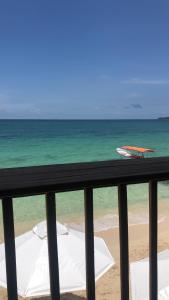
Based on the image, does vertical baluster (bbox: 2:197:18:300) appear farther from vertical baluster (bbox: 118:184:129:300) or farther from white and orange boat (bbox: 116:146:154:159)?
white and orange boat (bbox: 116:146:154:159)

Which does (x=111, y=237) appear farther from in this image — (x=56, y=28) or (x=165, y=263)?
(x=56, y=28)

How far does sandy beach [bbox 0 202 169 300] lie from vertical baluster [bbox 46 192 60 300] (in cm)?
512

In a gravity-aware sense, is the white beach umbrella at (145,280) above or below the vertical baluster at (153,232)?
below

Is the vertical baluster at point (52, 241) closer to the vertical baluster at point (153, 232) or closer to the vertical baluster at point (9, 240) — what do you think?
the vertical baluster at point (9, 240)

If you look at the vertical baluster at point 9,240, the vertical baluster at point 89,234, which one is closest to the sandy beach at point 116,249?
the vertical baluster at point 89,234

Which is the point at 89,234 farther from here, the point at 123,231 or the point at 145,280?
the point at 145,280

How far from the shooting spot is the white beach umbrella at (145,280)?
387 centimetres

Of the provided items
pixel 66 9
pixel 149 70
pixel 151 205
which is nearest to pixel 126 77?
pixel 149 70

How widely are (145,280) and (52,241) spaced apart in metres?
3.93

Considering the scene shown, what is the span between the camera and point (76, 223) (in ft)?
36.1

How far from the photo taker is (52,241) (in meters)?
1.01

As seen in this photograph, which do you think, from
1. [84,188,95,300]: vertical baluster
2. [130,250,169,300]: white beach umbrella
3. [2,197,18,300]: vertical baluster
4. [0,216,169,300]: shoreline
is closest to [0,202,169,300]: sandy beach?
[0,216,169,300]: shoreline

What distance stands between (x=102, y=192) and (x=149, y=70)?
62706 millimetres

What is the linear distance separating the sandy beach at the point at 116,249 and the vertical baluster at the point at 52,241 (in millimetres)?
5116
